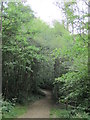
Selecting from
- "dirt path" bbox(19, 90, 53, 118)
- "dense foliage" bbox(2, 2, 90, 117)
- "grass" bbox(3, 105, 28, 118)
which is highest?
"dense foliage" bbox(2, 2, 90, 117)

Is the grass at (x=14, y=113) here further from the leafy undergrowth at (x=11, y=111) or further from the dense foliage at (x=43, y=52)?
the dense foliage at (x=43, y=52)

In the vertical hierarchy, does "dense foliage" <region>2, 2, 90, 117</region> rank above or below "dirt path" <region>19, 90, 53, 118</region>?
above

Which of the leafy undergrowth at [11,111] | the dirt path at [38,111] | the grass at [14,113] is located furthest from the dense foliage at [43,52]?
the dirt path at [38,111]

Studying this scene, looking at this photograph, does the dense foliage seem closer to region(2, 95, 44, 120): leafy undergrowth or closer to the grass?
region(2, 95, 44, 120): leafy undergrowth

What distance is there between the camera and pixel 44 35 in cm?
1388

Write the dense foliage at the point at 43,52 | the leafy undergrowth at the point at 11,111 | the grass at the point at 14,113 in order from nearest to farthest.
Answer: the dense foliage at the point at 43,52 < the leafy undergrowth at the point at 11,111 < the grass at the point at 14,113

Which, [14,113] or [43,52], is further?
[43,52]

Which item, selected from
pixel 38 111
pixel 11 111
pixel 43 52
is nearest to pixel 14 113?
pixel 11 111

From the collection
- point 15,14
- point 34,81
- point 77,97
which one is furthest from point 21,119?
point 34,81

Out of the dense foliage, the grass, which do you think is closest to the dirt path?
the grass

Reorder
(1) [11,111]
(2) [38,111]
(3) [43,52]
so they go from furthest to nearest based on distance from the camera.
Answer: (3) [43,52]
(2) [38,111]
(1) [11,111]

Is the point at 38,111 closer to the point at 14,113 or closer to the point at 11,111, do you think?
the point at 14,113

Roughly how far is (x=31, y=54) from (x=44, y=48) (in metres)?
4.27

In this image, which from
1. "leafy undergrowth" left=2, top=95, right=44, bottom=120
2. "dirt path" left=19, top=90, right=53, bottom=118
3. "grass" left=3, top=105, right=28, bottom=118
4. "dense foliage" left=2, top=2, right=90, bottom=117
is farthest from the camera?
"dirt path" left=19, top=90, right=53, bottom=118
